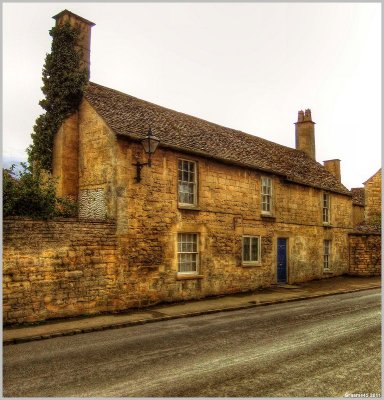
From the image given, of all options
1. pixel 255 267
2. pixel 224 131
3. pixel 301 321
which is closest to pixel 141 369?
pixel 301 321

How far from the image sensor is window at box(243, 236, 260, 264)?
17859 millimetres

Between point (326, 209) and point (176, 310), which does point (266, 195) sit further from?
point (176, 310)

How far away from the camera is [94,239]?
40.1 feet

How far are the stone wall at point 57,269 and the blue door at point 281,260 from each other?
998 centimetres

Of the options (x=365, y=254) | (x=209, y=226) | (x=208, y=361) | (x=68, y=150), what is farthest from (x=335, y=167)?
(x=208, y=361)

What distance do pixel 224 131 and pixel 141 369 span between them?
54.7 feet

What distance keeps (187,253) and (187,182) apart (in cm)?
273

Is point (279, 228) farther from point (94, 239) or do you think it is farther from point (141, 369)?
point (141, 369)

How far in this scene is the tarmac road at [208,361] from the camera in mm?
5669

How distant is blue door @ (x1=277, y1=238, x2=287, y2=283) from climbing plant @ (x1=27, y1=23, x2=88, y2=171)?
11.5m

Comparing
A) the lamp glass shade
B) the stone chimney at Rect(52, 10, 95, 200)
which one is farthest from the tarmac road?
the stone chimney at Rect(52, 10, 95, 200)

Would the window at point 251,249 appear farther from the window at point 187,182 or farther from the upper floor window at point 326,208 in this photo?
the upper floor window at point 326,208

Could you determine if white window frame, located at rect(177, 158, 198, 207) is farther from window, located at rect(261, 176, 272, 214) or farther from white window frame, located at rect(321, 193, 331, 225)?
white window frame, located at rect(321, 193, 331, 225)

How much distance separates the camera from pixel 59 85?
14812 millimetres
